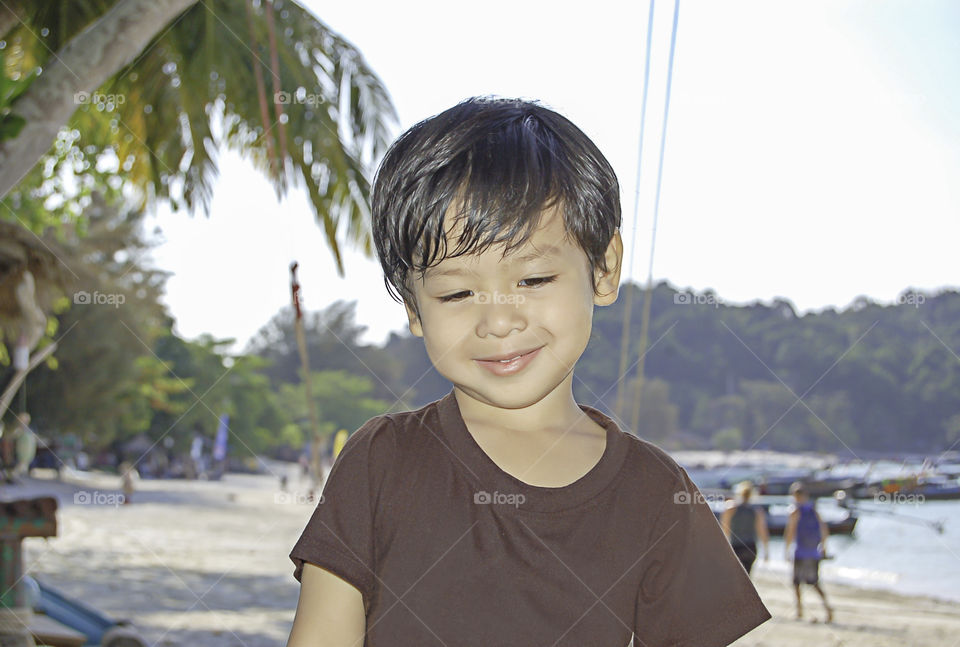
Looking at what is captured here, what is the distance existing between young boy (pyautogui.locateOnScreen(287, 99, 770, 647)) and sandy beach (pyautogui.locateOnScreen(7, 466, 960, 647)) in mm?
2928

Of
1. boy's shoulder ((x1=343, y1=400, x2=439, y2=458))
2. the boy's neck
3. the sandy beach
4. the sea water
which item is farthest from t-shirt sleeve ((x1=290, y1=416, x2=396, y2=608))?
the sea water

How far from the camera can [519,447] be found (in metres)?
1.00

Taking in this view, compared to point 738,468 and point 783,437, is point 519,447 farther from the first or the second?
point 783,437

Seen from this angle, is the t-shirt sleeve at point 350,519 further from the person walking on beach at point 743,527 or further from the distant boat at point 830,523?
the distant boat at point 830,523

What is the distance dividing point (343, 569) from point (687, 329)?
59.5 metres

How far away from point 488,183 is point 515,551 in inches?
14.8

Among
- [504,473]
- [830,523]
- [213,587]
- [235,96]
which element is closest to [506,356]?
[504,473]

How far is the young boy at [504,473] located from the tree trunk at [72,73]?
2.37m

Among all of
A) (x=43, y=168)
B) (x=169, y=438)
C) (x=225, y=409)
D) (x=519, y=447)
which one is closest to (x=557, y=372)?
(x=519, y=447)

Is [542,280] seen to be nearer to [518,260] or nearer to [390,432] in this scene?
[518,260]

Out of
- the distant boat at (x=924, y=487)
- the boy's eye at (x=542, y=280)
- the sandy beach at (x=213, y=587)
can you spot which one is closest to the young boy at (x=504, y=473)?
the boy's eye at (x=542, y=280)

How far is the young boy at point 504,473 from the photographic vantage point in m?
0.90

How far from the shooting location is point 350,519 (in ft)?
2.98

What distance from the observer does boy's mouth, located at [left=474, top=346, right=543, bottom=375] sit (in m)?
0.97
